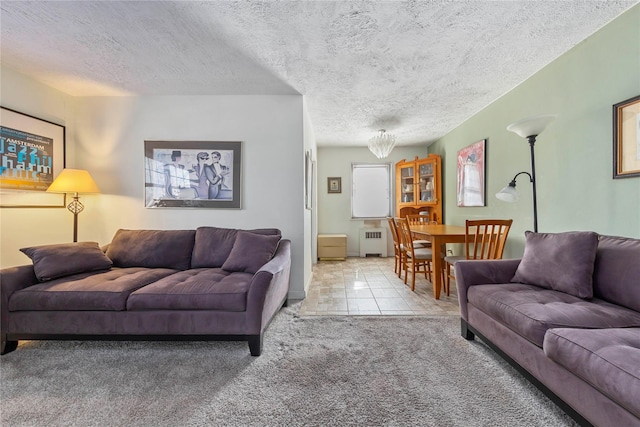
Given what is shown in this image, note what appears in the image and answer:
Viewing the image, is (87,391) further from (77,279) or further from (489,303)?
(489,303)

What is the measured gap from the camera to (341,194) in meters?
5.92

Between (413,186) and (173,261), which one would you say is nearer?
(173,261)

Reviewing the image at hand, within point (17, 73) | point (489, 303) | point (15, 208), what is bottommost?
point (489, 303)

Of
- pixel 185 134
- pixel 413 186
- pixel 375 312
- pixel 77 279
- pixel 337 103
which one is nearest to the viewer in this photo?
pixel 77 279

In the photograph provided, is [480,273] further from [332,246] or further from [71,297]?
[332,246]

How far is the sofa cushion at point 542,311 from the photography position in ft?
4.48

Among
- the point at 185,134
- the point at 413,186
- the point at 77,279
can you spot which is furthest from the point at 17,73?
the point at 413,186

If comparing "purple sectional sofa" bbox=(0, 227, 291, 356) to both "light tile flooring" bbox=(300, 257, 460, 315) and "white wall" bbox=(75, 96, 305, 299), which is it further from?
"white wall" bbox=(75, 96, 305, 299)

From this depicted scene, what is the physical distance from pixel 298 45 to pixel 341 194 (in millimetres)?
3884

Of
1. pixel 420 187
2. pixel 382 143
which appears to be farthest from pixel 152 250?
pixel 420 187

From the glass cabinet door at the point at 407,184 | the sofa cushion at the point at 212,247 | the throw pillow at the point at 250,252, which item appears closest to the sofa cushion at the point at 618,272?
the throw pillow at the point at 250,252

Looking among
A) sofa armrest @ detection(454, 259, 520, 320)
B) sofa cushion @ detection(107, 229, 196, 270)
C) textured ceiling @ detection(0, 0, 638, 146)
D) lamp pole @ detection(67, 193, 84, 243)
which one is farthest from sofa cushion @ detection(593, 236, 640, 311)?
lamp pole @ detection(67, 193, 84, 243)

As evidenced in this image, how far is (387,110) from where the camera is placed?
12.0ft

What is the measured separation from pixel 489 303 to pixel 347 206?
13.9ft
